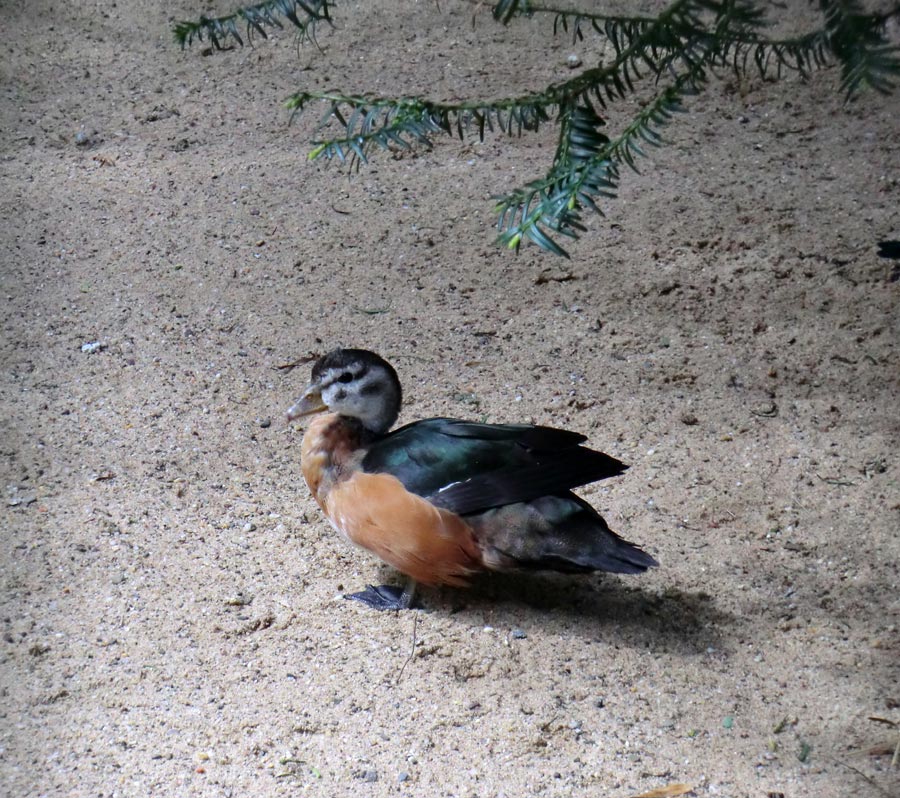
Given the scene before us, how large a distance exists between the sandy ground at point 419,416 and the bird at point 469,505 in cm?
20

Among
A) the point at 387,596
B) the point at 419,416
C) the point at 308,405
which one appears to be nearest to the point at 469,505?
the point at 387,596

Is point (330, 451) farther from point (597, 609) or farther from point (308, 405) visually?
point (597, 609)

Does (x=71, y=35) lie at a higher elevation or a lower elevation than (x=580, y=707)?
higher

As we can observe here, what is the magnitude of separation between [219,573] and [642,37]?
2.15 metres

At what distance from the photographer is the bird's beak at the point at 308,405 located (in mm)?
3494

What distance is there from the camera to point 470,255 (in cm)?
486

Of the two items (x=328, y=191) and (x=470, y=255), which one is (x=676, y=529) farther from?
(x=328, y=191)

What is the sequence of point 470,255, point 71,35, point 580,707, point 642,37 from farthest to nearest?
point 71,35 < point 470,255 < point 580,707 < point 642,37

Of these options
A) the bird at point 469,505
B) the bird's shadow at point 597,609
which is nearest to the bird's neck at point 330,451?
the bird at point 469,505

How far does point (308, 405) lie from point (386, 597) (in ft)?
2.30

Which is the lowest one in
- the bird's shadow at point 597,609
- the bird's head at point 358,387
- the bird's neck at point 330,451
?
the bird's shadow at point 597,609

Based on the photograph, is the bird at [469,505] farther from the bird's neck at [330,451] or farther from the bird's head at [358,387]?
the bird's head at [358,387]

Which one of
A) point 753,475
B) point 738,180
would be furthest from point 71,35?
point 753,475

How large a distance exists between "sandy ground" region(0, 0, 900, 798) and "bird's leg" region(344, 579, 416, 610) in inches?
1.7
